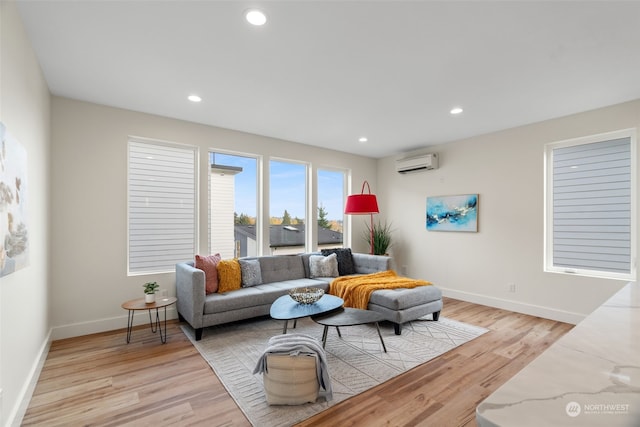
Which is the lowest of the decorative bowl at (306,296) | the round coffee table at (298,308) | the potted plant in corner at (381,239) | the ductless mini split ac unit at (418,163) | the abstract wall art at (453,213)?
the round coffee table at (298,308)

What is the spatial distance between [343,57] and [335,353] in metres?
2.70

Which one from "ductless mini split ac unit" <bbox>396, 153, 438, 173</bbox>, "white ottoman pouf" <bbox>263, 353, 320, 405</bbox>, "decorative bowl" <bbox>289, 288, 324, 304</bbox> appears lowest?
"white ottoman pouf" <bbox>263, 353, 320, 405</bbox>

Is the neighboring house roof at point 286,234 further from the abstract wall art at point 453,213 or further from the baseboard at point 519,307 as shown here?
the baseboard at point 519,307

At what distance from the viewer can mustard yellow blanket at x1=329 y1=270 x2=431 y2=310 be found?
3.73 meters

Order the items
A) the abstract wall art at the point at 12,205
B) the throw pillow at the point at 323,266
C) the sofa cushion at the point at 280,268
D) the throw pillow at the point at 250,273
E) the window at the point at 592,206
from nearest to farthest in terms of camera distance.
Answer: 1. the abstract wall art at the point at 12,205
2. the window at the point at 592,206
3. the throw pillow at the point at 250,273
4. the sofa cushion at the point at 280,268
5. the throw pillow at the point at 323,266

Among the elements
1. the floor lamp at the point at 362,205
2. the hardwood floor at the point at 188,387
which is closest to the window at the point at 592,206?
the hardwood floor at the point at 188,387

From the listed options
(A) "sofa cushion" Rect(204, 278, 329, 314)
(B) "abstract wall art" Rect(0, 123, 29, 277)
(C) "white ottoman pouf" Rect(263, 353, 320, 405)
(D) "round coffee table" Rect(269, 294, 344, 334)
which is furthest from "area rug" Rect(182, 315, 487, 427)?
(B) "abstract wall art" Rect(0, 123, 29, 277)

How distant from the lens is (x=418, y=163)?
539cm

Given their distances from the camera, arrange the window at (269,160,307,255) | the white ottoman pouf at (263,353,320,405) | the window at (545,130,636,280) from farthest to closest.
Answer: the window at (269,160,307,255), the window at (545,130,636,280), the white ottoman pouf at (263,353,320,405)

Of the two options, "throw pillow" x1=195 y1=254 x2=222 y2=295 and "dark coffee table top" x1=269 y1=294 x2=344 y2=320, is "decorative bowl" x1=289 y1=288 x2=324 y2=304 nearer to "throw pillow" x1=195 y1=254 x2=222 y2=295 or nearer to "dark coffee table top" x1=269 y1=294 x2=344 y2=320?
"dark coffee table top" x1=269 y1=294 x2=344 y2=320

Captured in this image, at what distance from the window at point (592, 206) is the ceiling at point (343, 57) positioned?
57 cm

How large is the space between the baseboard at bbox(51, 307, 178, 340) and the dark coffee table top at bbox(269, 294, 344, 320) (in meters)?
1.86

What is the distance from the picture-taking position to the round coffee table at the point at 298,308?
279 centimetres

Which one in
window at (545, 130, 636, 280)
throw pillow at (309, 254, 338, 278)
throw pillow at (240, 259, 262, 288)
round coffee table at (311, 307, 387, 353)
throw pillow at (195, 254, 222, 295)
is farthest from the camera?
throw pillow at (309, 254, 338, 278)
